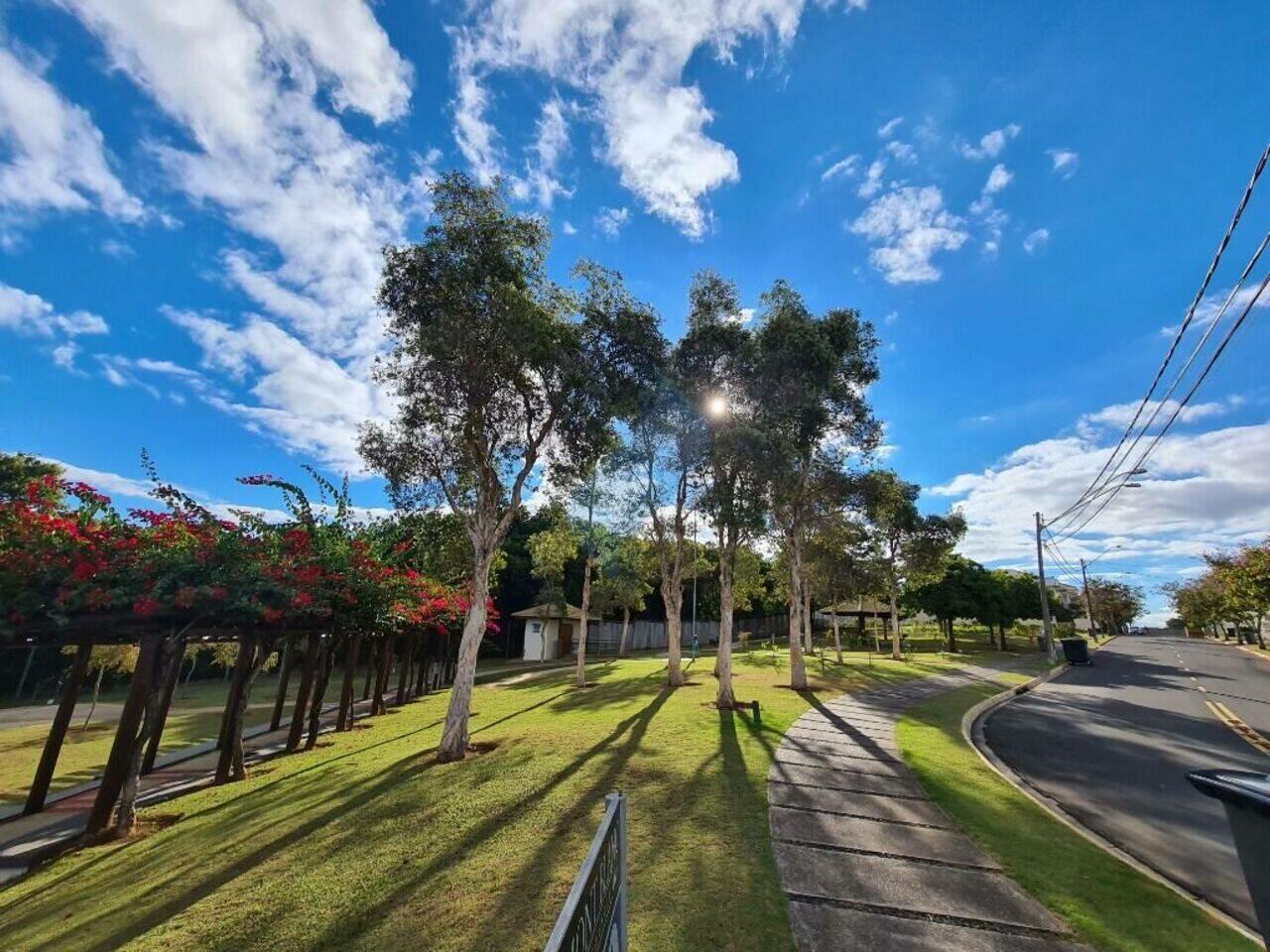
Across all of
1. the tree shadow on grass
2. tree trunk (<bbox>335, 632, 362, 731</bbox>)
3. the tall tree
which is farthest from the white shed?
the tree shadow on grass

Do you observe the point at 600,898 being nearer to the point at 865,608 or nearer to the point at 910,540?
the point at 910,540

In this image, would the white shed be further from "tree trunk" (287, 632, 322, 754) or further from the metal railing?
the metal railing

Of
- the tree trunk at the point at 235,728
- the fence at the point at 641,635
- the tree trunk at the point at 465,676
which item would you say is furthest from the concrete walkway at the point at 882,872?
the fence at the point at 641,635

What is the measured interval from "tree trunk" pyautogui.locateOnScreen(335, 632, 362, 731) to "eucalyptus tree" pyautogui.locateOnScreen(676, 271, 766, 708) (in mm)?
10763

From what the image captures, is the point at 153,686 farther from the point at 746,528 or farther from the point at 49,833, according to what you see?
the point at 746,528

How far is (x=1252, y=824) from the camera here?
4.07m

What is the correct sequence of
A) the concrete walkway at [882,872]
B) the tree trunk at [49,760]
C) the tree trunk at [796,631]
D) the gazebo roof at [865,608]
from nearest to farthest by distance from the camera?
the concrete walkway at [882,872], the tree trunk at [49,760], the tree trunk at [796,631], the gazebo roof at [865,608]

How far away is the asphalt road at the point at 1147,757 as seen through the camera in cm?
713

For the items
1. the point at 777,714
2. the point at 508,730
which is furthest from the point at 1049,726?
the point at 508,730

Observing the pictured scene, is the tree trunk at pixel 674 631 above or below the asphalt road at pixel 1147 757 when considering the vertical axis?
above

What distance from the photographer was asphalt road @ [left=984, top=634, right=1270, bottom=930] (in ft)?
23.4

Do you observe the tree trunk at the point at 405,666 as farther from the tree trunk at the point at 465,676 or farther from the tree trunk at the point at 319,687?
the tree trunk at the point at 465,676

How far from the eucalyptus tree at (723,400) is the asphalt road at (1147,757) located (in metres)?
8.06

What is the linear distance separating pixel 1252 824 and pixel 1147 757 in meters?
10.7
